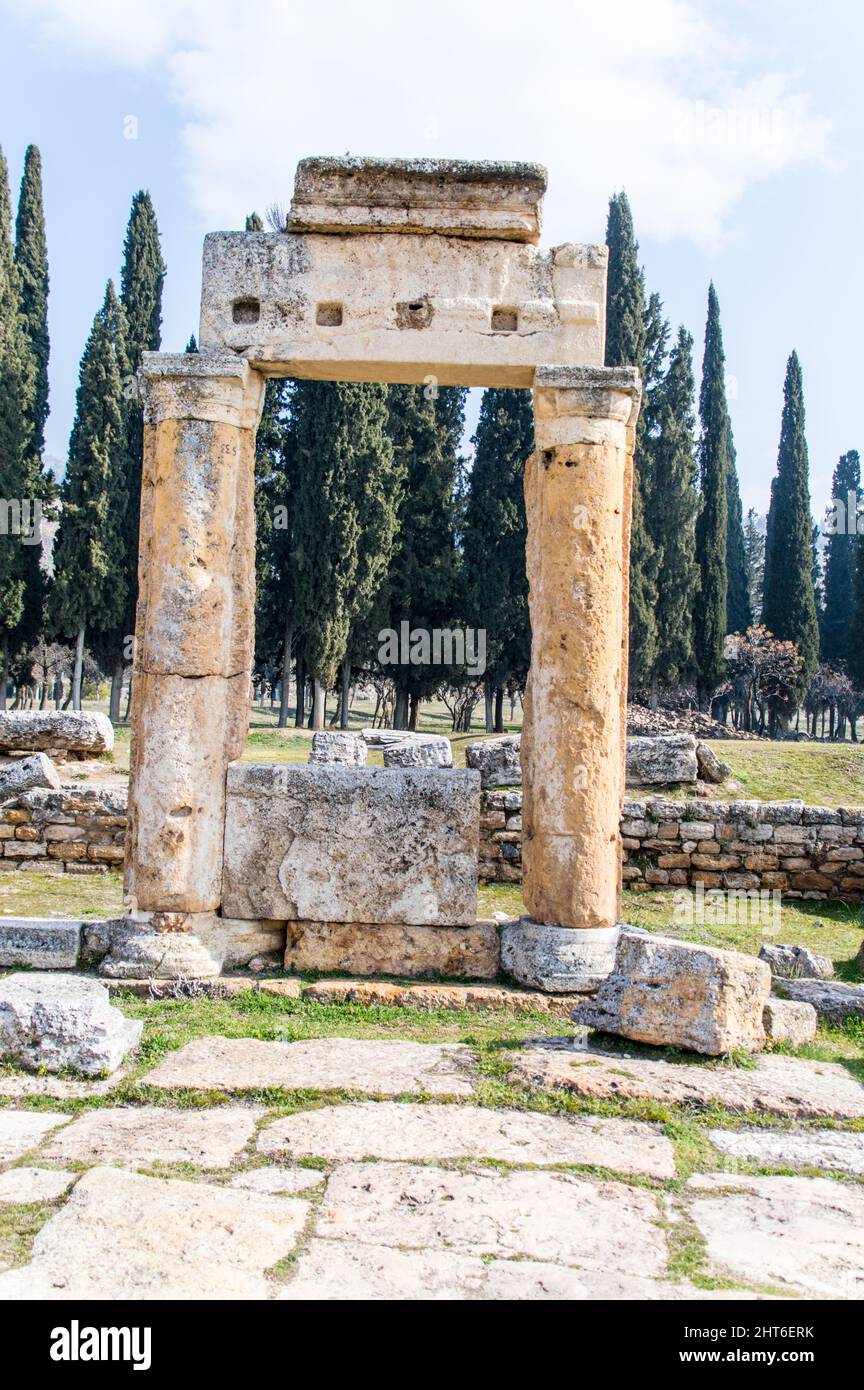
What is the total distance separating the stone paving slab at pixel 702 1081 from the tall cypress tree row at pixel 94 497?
23.9 metres

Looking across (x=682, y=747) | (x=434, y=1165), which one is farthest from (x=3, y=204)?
(x=434, y=1165)

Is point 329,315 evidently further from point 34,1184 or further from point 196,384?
point 34,1184

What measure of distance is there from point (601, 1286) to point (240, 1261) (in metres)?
0.94

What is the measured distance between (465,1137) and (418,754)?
7.10 metres

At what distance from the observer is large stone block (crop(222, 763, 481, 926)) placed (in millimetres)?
6539

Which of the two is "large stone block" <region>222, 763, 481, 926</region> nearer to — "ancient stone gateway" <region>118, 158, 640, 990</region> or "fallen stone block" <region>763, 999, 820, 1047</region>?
"ancient stone gateway" <region>118, 158, 640, 990</region>

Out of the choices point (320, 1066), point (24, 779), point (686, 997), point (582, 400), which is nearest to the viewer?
point (320, 1066)

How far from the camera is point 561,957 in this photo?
20.3 feet

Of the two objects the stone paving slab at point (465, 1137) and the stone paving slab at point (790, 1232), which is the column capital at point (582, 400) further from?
the stone paving slab at point (790, 1232)

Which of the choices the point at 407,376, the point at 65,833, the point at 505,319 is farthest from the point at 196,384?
the point at 65,833

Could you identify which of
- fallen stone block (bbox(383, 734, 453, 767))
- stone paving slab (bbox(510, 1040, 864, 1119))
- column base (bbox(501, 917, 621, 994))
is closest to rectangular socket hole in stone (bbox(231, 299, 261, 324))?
column base (bbox(501, 917, 621, 994))

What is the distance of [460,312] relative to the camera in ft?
21.6

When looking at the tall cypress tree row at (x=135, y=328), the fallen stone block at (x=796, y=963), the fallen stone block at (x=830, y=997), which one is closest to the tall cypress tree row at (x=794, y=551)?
the tall cypress tree row at (x=135, y=328)

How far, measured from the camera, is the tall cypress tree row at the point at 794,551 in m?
35.0
